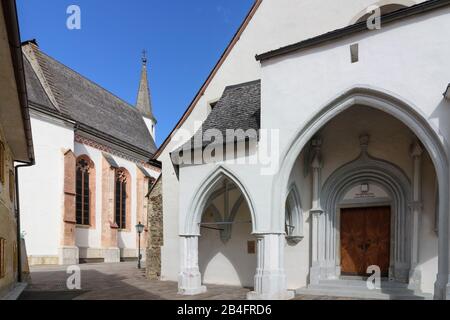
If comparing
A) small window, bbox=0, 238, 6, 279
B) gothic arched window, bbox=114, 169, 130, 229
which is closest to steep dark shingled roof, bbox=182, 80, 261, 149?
small window, bbox=0, 238, 6, 279

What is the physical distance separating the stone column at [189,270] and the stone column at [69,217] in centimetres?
1441

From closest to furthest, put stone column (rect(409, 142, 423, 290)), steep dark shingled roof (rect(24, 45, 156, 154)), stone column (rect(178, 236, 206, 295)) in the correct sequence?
1. stone column (rect(409, 142, 423, 290))
2. stone column (rect(178, 236, 206, 295))
3. steep dark shingled roof (rect(24, 45, 156, 154))

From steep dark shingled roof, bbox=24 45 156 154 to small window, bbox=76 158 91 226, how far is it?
119 inches

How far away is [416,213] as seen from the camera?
996 cm

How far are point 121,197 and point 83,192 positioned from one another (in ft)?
13.3

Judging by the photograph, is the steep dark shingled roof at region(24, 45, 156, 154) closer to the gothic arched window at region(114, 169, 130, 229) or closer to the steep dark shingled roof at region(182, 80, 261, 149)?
the gothic arched window at region(114, 169, 130, 229)

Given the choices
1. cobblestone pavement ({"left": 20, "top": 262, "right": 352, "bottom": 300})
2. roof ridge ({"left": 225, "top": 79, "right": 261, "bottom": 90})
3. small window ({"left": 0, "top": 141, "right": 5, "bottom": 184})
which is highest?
roof ridge ({"left": 225, "top": 79, "right": 261, "bottom": 90})

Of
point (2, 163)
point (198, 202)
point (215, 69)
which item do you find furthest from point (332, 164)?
point (2, 163)

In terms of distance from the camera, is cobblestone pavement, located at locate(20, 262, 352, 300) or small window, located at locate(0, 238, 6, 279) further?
cobblestone pavement, located at locate(20, 262, 352, 300)

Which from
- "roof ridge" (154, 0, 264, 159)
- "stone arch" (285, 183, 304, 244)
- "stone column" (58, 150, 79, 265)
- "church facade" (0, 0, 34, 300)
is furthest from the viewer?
"stone column" (58, 150, 79, 265)

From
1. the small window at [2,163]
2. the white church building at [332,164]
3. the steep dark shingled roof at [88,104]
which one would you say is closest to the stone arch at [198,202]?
the white church building at [332,164]

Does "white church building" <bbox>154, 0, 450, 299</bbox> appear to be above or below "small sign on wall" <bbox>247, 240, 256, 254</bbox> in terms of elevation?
above

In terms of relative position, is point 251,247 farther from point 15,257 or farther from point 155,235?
point 15,257

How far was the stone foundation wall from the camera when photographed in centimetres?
1529
